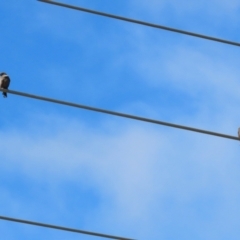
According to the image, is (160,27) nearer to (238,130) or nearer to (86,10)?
(86,10)

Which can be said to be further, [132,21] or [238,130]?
[238,130]

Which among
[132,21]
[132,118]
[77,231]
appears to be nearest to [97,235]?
[77,231]

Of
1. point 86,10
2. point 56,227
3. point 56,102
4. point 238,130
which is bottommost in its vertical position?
point 56,227

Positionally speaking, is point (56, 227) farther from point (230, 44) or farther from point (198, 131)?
point (230, 44)

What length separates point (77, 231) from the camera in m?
14.2

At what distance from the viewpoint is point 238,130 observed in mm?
20953

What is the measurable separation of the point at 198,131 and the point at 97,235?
6.94 feet

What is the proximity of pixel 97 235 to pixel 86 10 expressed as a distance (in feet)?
10.6

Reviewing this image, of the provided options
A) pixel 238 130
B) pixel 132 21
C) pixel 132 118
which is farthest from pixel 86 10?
pixel 238 130

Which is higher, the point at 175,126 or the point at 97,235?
the point at 175,126

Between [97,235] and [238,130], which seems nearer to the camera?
[97,235]

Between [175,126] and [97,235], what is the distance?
1.95 meters

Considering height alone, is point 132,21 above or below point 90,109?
above

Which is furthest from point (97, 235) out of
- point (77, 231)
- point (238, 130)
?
point (238, 130)
